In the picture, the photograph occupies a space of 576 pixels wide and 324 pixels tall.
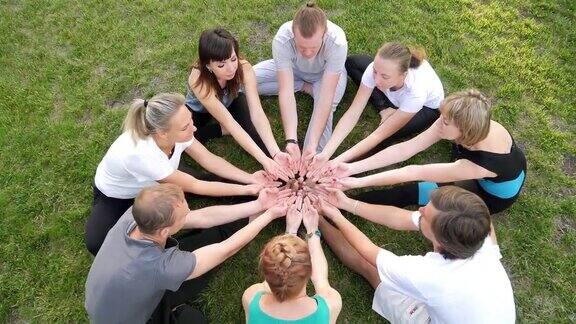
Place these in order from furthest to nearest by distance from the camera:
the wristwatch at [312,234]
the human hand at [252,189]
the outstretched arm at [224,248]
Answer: the human hand at [252,189] → the wristwatch at [312,234] → the outstretched arm at [224,248]

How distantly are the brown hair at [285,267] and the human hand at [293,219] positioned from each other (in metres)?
1.15

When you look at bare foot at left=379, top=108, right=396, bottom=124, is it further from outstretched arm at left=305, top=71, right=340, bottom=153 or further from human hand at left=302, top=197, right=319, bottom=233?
human hand at left=302, top=197, right=319, bottom=233

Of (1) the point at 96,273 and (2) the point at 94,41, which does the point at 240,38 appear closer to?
(2) the point at 94,41

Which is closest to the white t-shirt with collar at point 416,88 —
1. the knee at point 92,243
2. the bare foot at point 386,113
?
the bare foot at point 386,113

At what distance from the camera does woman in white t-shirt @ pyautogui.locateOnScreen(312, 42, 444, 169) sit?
3951mm

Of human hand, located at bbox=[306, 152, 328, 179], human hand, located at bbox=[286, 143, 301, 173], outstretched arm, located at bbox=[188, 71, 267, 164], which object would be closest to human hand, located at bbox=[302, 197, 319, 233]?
human hand, located at bbox=[306, 152, 328, 179]

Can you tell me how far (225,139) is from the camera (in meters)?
4.78

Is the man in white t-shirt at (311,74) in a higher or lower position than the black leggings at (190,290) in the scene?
higher

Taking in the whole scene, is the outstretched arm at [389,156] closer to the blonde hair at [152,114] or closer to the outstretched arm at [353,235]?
the outstretched arm at [353,235]

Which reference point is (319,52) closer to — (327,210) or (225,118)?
(225,118)

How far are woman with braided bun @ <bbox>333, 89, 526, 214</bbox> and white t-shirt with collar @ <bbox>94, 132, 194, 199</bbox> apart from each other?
1.51m

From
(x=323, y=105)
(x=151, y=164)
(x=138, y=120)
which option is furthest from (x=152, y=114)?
(x=323, y=105)

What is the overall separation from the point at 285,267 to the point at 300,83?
8.76 feet

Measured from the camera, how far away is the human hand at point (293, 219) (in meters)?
3.90
